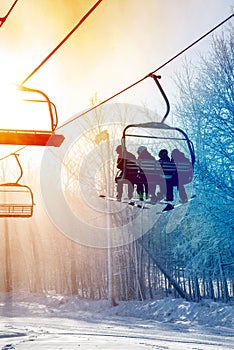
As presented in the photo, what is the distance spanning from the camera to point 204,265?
67.2 feet

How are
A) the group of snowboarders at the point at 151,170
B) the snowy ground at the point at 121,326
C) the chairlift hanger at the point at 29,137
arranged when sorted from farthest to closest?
the snowy ground at the point at 121,326, the group of snowboarders at the point at 151,170, the chairlift hanger at the point at 29,137

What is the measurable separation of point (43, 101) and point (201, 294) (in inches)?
799

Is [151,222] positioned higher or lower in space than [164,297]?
higher

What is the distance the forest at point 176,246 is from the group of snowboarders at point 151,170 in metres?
9.07

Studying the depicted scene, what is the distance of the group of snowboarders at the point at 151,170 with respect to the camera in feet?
19.5

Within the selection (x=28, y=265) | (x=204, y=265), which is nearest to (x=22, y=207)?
(x=204, y=265)

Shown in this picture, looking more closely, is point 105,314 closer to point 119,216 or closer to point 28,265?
point 119,216

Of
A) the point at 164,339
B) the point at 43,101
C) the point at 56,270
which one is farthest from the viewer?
the point at 56,270

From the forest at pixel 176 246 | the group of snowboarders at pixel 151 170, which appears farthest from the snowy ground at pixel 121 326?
the group of snowboarders at pixel 151 170

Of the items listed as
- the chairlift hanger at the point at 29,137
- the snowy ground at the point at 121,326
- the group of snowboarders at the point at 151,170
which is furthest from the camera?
the snowy ground at the point at 121,326

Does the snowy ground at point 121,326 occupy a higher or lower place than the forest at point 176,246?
lower

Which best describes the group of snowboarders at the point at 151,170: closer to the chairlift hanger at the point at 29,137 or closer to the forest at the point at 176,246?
the chairlift hanger at the point at 29,137

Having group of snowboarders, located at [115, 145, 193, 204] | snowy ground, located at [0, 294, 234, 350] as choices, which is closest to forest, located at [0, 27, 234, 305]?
snowy ground, located at [0, 294, 234, 350]

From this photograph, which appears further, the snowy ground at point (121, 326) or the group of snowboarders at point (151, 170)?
the snowy ground at point (121, 326)
